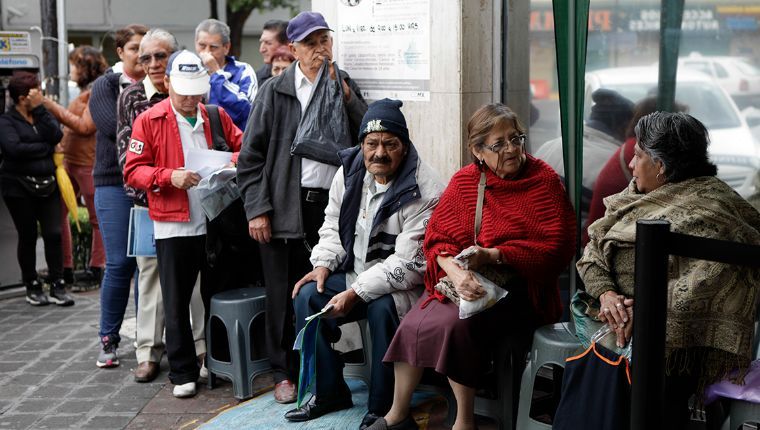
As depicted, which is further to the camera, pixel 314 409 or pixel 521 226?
pixel 314 409

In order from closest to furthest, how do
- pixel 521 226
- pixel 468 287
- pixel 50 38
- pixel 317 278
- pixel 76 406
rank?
pixel 468 287 < pixel 521 226 < pixel 317 278 < pixel 76 406 < pixel 50 38

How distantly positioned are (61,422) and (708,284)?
3.41 metres

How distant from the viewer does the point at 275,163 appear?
207 inches

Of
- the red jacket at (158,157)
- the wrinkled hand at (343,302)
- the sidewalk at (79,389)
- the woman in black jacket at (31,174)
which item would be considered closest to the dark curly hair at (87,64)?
the woman in black jacket at (31,174)

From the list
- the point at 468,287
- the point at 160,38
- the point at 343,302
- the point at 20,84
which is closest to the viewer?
the point at 468,287

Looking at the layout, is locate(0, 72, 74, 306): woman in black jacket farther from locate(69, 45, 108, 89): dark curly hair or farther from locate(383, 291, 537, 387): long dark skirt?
locate(383, 291, 537, 387): long dark skirt

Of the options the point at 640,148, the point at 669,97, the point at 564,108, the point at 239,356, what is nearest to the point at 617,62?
the point at 669,97

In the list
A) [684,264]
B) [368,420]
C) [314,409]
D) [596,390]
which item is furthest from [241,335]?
[684,264]

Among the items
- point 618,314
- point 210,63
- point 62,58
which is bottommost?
point 618,314

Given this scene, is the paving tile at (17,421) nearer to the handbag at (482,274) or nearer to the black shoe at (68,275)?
the handbag at (482,274)

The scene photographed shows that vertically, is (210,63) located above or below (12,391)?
above

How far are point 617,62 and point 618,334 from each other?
1962 mm

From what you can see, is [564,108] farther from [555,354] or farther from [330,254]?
[330,254]

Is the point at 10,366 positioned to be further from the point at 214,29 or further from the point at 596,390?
the point at 596,390
